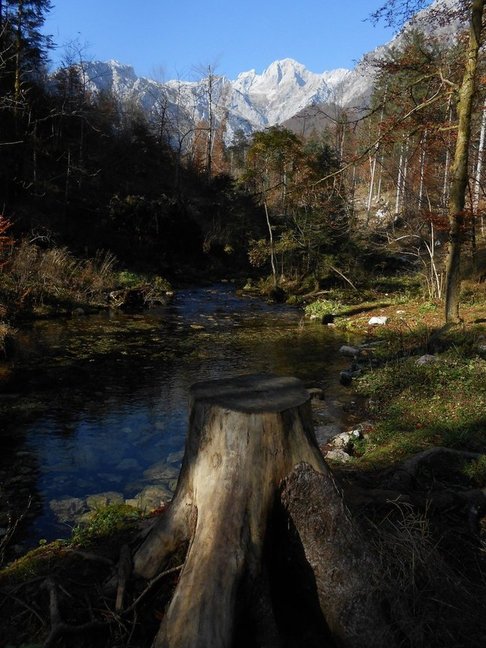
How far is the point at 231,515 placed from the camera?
2.39 metres

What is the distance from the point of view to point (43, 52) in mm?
28297

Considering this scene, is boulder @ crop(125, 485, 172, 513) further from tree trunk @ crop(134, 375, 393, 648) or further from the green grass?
tree trunk @ crop(134, 375, 393, 648)

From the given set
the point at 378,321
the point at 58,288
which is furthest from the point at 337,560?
the point at 58,288

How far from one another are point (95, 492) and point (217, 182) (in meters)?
36.9

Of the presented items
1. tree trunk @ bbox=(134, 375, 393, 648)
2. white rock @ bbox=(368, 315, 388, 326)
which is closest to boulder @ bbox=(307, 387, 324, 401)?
tree trunk @ bbox=(134, 375, 393, 648)

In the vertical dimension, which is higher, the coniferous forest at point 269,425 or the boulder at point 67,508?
the coniferous forest at point 269,425

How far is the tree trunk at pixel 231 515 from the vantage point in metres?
2.18

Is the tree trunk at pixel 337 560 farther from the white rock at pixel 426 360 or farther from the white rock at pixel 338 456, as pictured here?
the white rock at pixel 426 360

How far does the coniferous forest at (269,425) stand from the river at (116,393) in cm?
5

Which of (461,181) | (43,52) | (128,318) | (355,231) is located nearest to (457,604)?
(461,181)

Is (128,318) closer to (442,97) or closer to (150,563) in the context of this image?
(442,97)

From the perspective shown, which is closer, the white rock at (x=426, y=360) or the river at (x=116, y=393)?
the river at (x=116, y=393)

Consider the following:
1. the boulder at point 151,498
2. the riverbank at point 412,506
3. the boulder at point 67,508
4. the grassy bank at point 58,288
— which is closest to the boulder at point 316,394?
the riverbank at point 412,506

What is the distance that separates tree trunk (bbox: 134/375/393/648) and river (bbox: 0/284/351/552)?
275 centimetres
